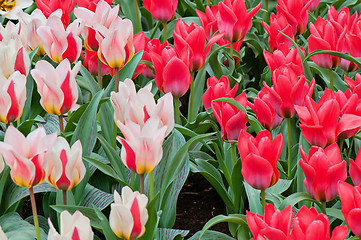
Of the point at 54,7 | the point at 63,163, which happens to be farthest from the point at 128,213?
the point at 54,7

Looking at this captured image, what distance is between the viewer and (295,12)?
94.5 inches

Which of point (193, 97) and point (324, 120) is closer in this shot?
point (324, 120)

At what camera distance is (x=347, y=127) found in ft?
5.04

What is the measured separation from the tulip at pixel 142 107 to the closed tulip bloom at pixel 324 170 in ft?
1.05

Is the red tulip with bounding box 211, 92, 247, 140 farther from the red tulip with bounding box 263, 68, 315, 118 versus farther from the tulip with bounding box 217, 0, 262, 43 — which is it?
the tulip with bounding box 217, 0, 262, 43

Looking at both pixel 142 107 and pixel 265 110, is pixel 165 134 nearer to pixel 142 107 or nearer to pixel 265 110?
pixel 142 107

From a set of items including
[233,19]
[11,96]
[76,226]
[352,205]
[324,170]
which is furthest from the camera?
[233,19]

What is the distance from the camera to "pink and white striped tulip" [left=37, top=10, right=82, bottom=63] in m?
1.91

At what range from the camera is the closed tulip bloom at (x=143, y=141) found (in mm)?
1329

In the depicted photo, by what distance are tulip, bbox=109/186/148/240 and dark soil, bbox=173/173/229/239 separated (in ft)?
2.81

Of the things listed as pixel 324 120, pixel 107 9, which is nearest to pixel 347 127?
pixel 324 120

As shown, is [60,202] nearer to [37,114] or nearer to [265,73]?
[37,114]

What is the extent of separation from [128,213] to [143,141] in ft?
0.59

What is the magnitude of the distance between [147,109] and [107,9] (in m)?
0.59
